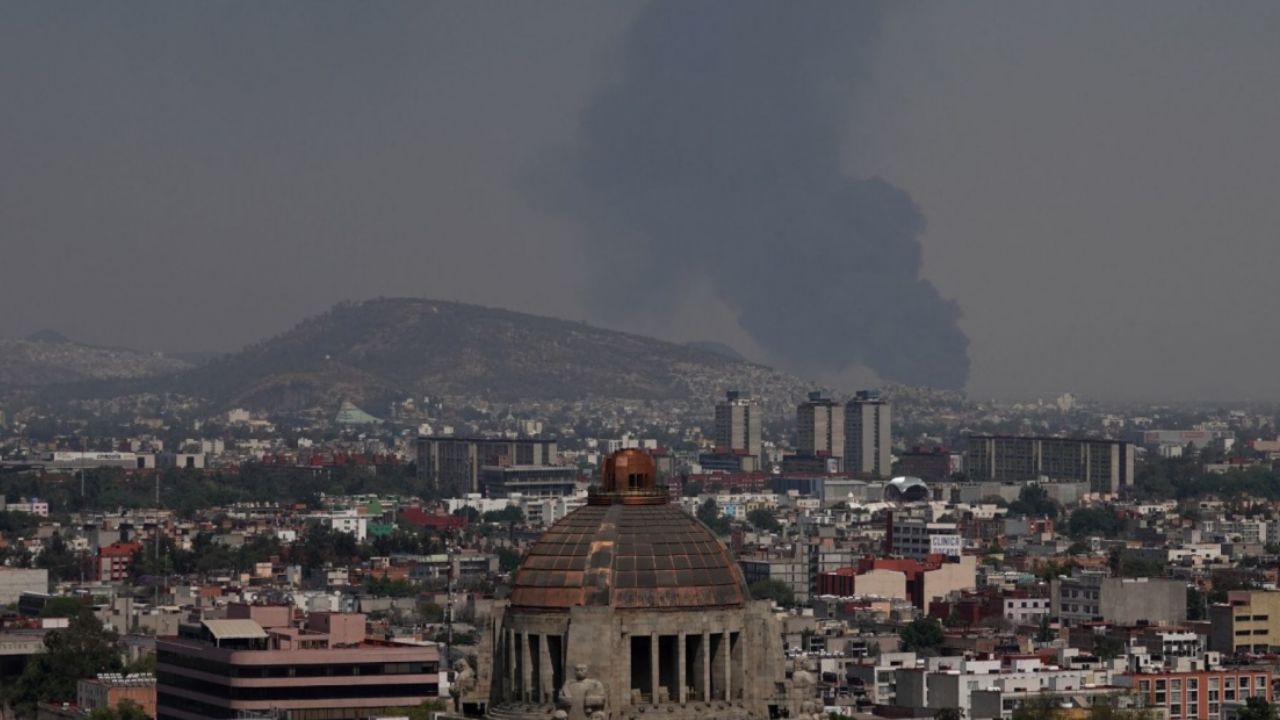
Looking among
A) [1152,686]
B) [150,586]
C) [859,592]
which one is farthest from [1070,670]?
[150,586]

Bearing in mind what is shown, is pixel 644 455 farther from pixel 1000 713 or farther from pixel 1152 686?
pixel 1152 686

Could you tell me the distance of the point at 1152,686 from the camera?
10300cm

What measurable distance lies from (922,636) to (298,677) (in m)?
52.3

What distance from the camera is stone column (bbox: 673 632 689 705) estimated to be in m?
23.5

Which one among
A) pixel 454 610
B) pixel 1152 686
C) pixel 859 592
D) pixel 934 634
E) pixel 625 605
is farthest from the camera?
pixel 859 592

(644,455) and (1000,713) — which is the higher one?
(644,455)

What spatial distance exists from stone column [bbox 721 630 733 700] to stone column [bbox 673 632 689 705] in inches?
10.7

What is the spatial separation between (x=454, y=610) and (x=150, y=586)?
2671cm

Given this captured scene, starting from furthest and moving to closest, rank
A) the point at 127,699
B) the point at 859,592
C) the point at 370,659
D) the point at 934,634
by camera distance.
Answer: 1. the point at 859,592
2. the point at 934,634
3. the point at 127,699
4. the point at 370,659

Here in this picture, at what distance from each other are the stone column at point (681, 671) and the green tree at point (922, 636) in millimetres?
106082

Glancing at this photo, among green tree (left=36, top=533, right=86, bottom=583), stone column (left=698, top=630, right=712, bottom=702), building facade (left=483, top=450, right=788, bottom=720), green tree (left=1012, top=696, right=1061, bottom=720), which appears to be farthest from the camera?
green tree (left=36, top=533, right=86, bottom=583)

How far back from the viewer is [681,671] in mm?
23453

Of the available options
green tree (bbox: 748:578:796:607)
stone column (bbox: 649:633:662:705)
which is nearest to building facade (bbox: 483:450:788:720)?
stone column (bbox: 649:633:662:705)

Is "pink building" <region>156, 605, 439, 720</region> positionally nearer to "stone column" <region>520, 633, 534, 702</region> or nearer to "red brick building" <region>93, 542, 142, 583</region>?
"stone column" <region>520, 633, 534, 702</region>
